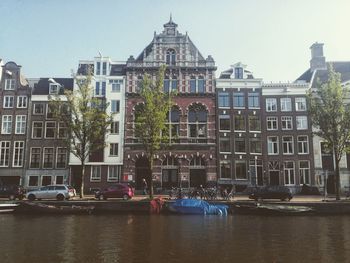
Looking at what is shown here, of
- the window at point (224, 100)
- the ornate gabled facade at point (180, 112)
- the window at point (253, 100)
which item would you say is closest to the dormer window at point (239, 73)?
the window at point (253, 100)

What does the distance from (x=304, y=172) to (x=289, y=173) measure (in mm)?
2250

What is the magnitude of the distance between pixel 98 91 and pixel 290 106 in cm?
3109

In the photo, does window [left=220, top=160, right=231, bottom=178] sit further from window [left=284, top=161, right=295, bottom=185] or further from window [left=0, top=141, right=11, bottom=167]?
window [left=0, top=141, right=11, bottom=167]

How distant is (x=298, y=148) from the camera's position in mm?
51344

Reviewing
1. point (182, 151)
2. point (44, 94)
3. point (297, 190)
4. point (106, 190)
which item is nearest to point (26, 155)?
point (44, 94)

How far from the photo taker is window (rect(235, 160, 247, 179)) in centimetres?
5038

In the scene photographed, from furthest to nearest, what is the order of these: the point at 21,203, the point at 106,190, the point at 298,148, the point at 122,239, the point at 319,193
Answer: the point at 298,148 → the point at 319,193 → the point at 106,190 → the point at 21,203 → the point at 122,239

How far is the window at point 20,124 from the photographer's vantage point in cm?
5166

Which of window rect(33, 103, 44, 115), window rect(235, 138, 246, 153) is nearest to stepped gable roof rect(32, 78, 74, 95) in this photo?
window rect(33, 103, 44, 115)

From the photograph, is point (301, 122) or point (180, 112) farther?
point (301, 122)

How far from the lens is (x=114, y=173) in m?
50.0

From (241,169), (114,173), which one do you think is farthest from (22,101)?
(241,169)

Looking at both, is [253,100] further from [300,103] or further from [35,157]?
[35,157]

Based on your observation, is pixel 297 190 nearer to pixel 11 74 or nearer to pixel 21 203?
pixel 21 203
